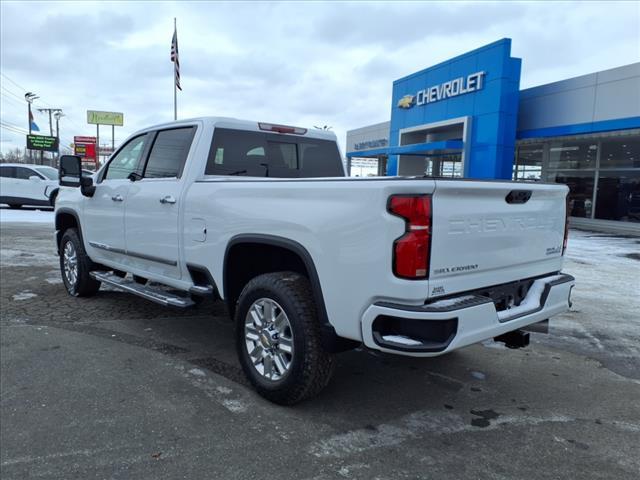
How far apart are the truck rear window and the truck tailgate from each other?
225 cm

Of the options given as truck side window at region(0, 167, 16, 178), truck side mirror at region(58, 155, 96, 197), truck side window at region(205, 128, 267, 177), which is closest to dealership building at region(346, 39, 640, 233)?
truck side window at region(205, 128, 267, 177)

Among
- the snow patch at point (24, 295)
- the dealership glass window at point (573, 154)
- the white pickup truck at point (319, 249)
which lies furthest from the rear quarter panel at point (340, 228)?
the dealership glass window at point (573, 154)

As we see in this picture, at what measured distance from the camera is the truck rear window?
4.50 meters

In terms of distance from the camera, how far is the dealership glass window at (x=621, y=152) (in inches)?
682

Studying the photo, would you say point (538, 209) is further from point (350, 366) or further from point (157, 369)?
point (157, 369)

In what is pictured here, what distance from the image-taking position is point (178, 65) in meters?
23.2

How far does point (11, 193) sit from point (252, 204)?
17.9 m

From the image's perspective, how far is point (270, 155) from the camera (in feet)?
15.8

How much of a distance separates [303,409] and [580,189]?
1964 centimetres

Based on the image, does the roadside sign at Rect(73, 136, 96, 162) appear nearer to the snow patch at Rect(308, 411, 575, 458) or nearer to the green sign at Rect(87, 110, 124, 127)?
the green sign at Rect(87, 110, 124, 127)

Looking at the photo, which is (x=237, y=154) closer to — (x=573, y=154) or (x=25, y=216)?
(x=25, y=216)

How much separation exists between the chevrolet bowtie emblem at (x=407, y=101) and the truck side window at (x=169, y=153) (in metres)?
21.0

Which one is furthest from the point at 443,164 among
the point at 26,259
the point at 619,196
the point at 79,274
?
the point at 79,274

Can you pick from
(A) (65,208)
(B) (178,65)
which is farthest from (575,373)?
(B) (178,65)
